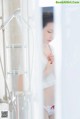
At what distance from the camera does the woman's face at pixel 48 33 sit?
837 millimetres

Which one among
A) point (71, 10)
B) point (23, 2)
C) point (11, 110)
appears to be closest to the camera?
point (71, 10)

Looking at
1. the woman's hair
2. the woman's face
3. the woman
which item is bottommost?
the woman

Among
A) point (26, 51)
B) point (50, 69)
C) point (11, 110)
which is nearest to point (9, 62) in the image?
point (26, 51)

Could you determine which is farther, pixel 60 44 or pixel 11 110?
pixel 11 110

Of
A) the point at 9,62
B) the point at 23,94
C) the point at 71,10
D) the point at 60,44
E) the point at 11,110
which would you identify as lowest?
the point at 11,110

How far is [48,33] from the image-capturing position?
85cm

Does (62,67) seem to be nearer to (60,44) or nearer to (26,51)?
(60,44)

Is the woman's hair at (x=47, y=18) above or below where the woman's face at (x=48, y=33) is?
above

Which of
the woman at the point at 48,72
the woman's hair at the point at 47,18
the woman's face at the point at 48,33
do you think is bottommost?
the woman at the point at 48,72

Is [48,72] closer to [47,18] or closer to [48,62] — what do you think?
[48,62]

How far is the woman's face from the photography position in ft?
2.75

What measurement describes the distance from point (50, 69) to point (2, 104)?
0.57 meters

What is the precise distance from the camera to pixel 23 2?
3.50ft

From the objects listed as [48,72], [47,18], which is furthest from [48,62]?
[47,18]
